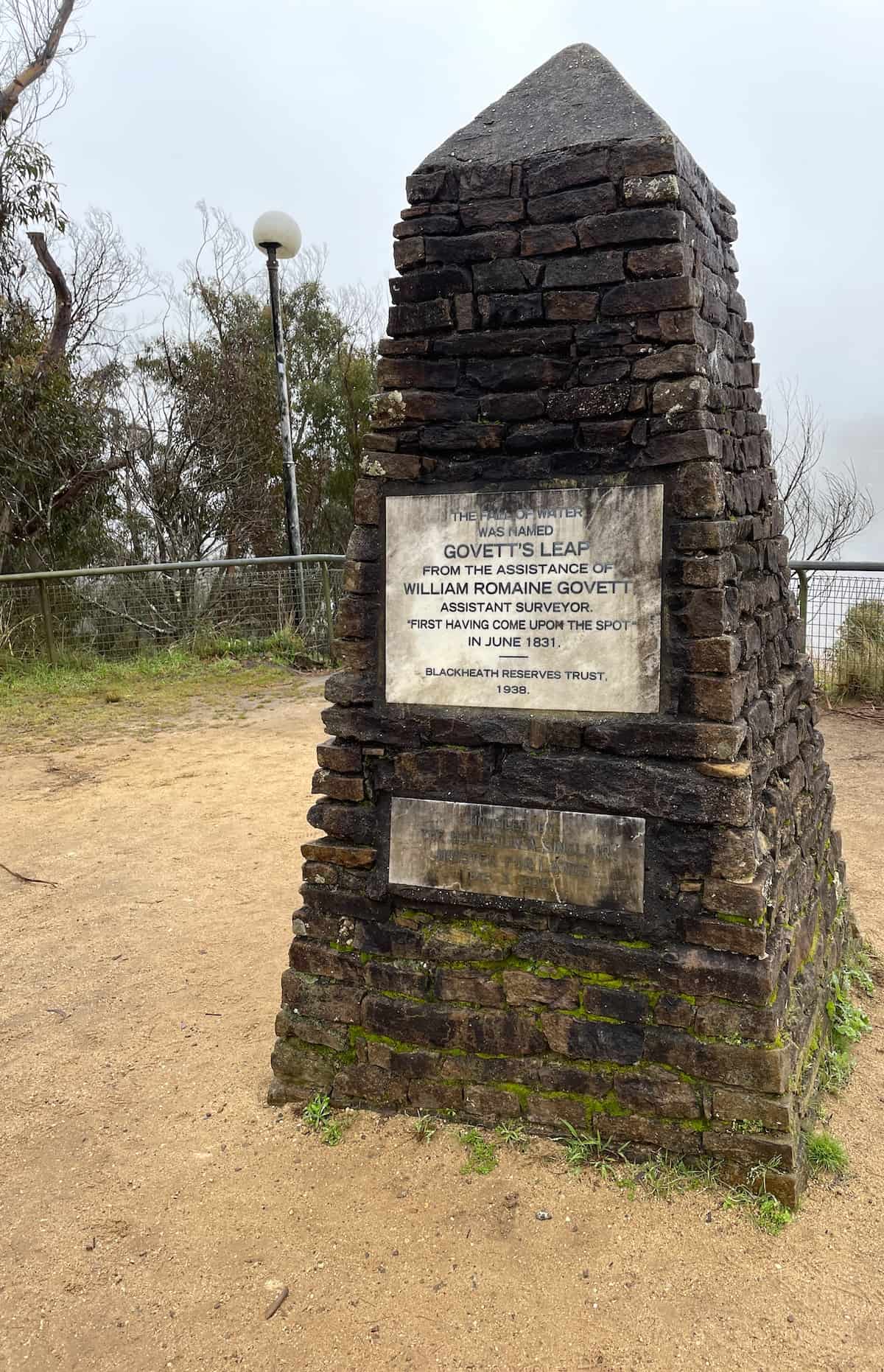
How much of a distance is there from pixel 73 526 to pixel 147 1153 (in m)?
11.6

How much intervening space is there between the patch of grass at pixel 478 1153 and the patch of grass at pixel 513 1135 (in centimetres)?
4

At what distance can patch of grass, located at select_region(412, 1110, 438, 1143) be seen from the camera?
111 inches

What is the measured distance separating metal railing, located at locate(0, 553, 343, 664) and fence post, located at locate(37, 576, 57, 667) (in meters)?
0.01

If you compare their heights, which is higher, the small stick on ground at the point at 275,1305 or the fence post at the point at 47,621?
the fence post at the point at 47,621

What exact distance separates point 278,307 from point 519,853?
882 centimetres

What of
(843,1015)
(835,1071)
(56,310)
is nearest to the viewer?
(835,1071)

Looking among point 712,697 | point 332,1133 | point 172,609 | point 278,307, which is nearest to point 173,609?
point 172,609

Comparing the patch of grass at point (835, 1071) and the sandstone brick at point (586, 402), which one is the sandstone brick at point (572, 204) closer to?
the sandstone brick at point (586, 402)

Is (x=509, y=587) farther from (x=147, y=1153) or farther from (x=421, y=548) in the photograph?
(x=147, y=1153)

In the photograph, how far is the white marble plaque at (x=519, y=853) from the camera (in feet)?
8.74

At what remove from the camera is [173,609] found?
10.6 meters

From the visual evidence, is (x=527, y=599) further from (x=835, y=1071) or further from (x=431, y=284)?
(x=835, y=1071)

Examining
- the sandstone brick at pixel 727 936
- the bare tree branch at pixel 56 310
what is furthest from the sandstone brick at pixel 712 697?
the bare tree branch at pixel 56 310

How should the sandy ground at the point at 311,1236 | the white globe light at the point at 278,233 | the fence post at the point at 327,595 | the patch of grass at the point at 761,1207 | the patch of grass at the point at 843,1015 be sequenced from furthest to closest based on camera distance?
the fence post at the point at 327,595 < the white globe light at the point at 278,233 < the patch of grass at the point at 843,1015 < the patch of grass at the point at 761,1207 < the sandy ground at the point at 311,1236
